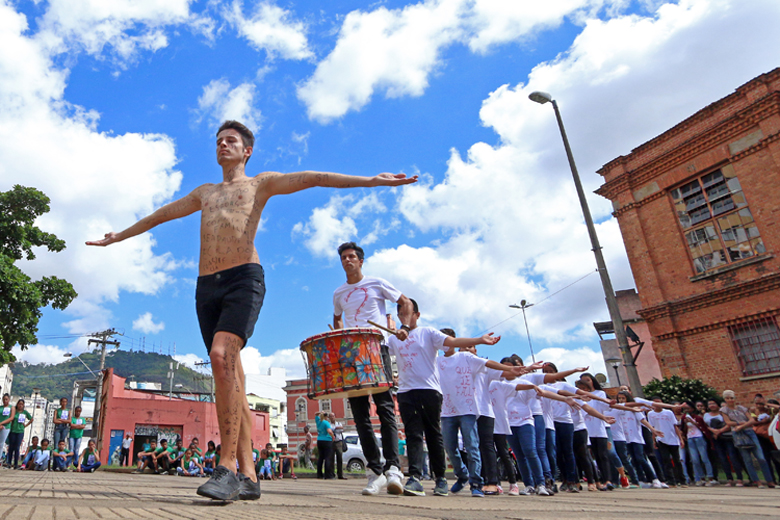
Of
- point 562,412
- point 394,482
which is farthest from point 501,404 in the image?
point 394,482

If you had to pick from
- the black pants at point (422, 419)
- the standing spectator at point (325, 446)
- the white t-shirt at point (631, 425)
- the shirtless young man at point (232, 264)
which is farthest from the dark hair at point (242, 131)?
the standing spectator at point (325, 446)

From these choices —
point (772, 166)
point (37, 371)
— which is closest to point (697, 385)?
point (772, 166)

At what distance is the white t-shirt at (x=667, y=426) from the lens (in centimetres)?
996

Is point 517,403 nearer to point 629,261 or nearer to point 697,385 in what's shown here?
point 697,385

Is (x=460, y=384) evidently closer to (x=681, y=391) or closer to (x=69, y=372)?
(x=681, y=391)

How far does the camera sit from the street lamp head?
43.6 feet

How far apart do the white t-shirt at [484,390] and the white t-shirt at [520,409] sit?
86cm

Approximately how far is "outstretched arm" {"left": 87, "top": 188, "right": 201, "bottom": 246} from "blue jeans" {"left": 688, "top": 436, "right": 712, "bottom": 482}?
1090cm

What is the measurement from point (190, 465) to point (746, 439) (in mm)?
14079

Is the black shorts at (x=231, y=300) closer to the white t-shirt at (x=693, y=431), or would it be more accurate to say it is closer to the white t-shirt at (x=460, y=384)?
the white t-shirt at (x=460, y=384)

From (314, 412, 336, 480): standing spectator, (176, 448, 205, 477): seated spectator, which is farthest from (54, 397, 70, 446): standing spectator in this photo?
(314, 412, 336, 480): standing spectator

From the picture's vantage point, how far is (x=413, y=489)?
12.9 ft

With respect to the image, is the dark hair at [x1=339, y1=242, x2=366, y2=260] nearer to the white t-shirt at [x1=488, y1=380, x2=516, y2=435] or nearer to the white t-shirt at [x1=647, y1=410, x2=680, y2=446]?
the white t-shirt at [x1=488, y1=380, x2=516, y2=435]

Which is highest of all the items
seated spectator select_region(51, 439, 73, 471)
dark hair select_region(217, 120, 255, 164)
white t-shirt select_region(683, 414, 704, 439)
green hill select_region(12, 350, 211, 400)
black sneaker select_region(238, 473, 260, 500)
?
green hill select_region(12, 350, 211, 400)
